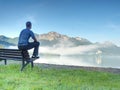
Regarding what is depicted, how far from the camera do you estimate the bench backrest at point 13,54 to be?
22016 millimetres

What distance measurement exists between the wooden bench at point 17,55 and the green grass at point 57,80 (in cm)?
50

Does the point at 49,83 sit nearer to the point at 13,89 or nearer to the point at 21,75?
A: the point at 13,89

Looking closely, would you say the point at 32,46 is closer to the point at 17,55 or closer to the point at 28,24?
the point at 28,24

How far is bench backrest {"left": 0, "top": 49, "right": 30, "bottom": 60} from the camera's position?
22.0m

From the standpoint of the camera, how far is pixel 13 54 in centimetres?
2292

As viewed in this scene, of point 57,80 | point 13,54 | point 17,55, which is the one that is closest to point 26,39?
point 17,55

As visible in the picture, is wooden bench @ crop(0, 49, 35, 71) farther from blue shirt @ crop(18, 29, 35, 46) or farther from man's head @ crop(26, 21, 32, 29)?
man's head @ crop(26, 21, 32, 29)

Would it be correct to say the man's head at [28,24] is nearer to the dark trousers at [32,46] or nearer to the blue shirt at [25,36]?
the blue shirt at [25,36]

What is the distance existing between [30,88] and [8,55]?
842cm

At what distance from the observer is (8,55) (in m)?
23.3

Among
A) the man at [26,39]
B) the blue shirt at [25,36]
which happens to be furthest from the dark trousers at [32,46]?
the blue shirt at [25,36]

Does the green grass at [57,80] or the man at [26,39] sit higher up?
the man at [26,39]

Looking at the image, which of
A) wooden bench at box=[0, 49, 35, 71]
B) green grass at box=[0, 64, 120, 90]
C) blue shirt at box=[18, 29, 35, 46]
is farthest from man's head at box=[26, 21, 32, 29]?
green grass at box=[0, 64, 120, 90]

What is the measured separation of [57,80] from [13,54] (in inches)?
229
